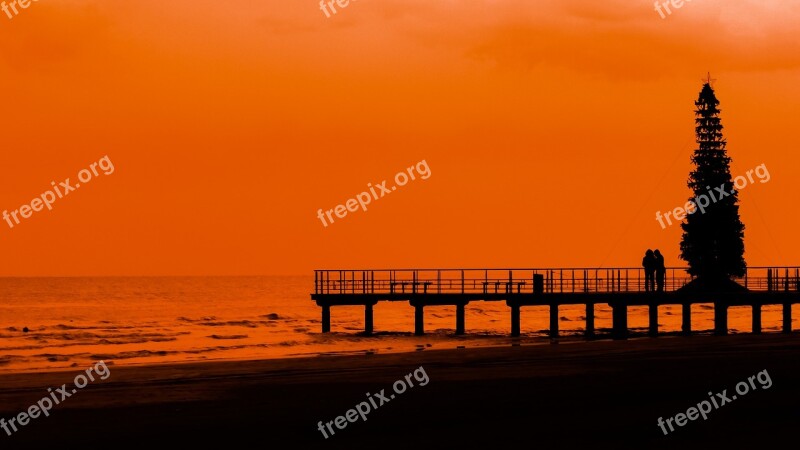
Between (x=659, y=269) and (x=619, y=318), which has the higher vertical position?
(x=659, y=269)

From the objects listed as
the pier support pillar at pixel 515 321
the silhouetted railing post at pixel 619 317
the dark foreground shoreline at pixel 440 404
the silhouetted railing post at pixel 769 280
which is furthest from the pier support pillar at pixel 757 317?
the dark foreground shoreline at pixel 440 404

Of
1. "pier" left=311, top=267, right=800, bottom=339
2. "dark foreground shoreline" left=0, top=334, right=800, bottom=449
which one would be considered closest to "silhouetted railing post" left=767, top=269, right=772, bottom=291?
"pier" left=311, top=267, right=800, bottom=339

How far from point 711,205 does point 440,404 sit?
63.7m

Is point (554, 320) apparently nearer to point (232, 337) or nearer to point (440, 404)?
point (232, 337)

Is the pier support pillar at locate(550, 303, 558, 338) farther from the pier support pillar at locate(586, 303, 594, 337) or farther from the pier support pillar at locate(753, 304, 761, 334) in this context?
the pier support pillar at locate(753, 304, 761, 334)

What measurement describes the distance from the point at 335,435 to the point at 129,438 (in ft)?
8.60

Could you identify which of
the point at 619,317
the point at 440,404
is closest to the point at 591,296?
the point at 619,317

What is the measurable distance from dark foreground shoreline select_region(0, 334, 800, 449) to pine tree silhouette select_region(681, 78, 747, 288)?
50994 mm

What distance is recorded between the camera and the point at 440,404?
18.2 meters

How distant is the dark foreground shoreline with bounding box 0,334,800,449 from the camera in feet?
49.0

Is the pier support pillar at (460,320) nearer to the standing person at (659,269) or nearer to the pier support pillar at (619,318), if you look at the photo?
the pier support pillar at (619,318)

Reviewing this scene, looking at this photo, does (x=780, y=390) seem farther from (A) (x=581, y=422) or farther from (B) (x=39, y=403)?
(B) (x=39, y=403)

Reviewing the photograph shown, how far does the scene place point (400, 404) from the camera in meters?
18.2

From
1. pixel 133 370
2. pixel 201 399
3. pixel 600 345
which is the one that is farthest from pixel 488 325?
pixel 201 399
